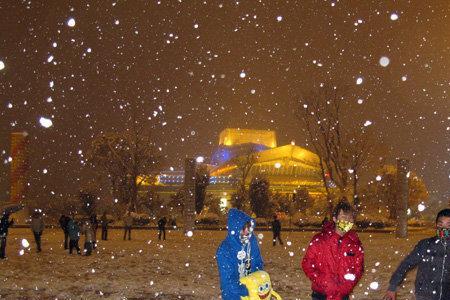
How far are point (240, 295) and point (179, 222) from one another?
34877 mm

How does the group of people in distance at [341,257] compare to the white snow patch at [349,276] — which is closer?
the group of people in distance at [341,257]

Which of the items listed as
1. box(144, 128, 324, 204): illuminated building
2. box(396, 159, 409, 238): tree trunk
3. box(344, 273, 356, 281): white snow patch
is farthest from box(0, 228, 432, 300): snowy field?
box(144, 128, 324, 204): illuminated building

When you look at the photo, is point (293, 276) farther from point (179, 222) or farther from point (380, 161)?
point (380, 161)

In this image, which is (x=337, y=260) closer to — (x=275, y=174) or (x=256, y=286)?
(x=256, y=286)

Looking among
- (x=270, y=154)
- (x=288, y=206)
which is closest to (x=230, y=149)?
(x=270, y=154)

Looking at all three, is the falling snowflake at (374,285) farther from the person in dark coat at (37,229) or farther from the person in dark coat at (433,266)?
the person in dark coat at (37,229)

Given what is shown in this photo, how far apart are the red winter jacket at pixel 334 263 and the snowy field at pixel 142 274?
5.12 meters

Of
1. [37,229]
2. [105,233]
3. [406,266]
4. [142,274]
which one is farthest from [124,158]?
[406,266]

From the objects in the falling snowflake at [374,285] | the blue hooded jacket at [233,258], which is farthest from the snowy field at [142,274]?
the blue hooded jacket at [233,258]

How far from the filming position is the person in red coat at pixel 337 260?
14.7 feet

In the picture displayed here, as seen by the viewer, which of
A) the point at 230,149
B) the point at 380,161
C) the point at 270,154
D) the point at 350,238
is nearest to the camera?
the point at 350,238

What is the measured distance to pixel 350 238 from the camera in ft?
15.1

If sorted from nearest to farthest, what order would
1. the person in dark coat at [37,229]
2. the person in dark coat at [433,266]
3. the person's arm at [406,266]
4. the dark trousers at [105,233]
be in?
1. the person in dark coat at [433,266]
2. the person's arm at [406,266]
3. the person in dark coat at [37,229]
4. the dark trousers at [105,233]

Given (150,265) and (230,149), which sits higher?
(230,149)
